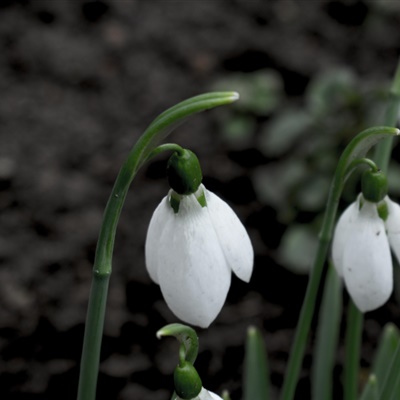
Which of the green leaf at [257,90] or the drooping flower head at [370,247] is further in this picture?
the green leaf at [257,90]

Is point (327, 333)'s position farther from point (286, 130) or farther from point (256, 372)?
point (286, 130)

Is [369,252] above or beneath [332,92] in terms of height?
above

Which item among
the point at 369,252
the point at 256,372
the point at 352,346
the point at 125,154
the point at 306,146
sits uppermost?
the point at 369,252

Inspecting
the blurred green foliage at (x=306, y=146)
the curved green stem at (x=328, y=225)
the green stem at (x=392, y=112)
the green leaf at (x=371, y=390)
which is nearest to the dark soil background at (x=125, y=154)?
the blurred green foliage at (x=306, y=146)

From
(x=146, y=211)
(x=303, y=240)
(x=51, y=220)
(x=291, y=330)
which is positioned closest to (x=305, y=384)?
(x=291, y=330)

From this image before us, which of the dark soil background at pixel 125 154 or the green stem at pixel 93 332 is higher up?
the green stem at pixel 93 332

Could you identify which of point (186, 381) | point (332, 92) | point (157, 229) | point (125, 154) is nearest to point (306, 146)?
point (332, 92)

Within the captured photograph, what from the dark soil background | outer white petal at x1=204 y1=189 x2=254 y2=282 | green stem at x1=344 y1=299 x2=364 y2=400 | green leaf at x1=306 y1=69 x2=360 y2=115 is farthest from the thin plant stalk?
green leaf at x1=306 y1=69 x2=360 y2=115

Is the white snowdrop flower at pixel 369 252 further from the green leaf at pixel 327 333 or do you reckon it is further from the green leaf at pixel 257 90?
the green leaf at pixel 257 90
